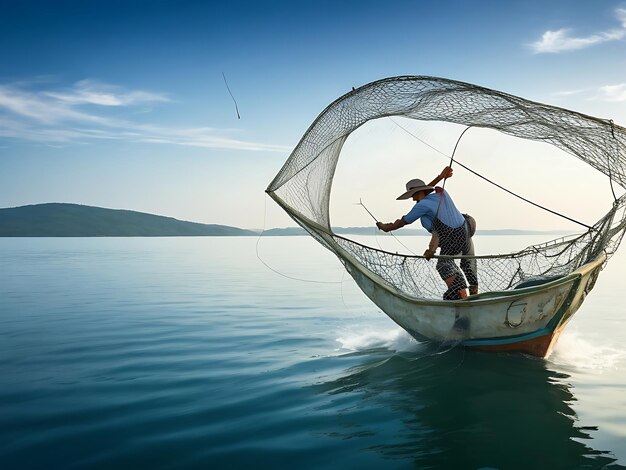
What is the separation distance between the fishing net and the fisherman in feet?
0.51

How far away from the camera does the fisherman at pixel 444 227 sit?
24.5 feet

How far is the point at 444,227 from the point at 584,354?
3346mm

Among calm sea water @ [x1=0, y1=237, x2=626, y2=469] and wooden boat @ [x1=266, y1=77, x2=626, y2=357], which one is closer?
calm sea water @ [x1=0, y1=237, x2=626, y2=469]

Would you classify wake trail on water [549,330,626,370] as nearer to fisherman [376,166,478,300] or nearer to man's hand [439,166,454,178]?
fisherman [376,166,478,300]

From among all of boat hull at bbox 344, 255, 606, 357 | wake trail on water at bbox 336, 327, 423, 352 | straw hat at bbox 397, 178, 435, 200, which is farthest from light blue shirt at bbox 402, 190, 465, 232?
wake trail on water at bbox 336, 327, 423, 352

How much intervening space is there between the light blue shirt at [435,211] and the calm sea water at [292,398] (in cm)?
203

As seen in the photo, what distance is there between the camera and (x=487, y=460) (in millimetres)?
4043

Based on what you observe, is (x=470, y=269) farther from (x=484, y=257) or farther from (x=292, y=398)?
(x=292, y=398)

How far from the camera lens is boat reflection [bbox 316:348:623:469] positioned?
4.17 meters

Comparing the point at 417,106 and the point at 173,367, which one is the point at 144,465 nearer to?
the point at 173,367

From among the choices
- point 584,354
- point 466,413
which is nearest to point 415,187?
point 466,413

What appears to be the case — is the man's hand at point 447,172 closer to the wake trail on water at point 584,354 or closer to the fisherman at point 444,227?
the fisherman at point 444,227

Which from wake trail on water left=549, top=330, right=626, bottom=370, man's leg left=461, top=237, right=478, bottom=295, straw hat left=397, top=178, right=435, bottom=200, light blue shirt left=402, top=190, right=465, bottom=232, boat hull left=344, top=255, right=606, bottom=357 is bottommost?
wake trail on water left=549, top=330, right=626, bottom=370

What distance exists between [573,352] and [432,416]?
4.45 meters
